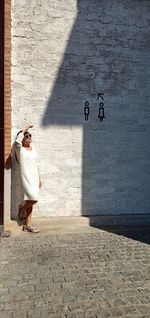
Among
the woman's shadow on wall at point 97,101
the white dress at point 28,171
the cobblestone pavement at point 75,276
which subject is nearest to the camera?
the cobblestone pavement at point 75,276

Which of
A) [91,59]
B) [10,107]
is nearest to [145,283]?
[10,107]

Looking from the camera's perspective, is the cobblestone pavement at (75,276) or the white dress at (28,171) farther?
the white dress at (28,171)

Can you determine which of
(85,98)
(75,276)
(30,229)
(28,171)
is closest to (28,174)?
(28,171)

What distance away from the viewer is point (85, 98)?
24.7ft

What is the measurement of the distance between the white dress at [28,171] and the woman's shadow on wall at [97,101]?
0.77 metres

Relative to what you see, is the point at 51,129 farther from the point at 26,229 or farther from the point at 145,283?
the point at 145,283

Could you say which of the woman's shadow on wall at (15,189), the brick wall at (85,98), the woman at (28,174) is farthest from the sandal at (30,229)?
the brick wall at (85,98)

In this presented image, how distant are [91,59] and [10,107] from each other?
192 centimetres

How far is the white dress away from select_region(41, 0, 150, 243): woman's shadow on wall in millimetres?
770

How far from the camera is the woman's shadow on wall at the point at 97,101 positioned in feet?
24.3

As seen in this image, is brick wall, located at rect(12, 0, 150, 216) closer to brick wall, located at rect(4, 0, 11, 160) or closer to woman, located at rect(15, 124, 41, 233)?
brick wall, located at rect(4, 0, 11, 160)

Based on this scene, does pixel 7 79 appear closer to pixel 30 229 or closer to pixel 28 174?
pixel 28 174

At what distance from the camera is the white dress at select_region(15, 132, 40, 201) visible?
686 cm

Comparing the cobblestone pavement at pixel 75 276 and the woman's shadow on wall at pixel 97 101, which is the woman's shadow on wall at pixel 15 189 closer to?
the cobblestone pavement at pixel 75 276
